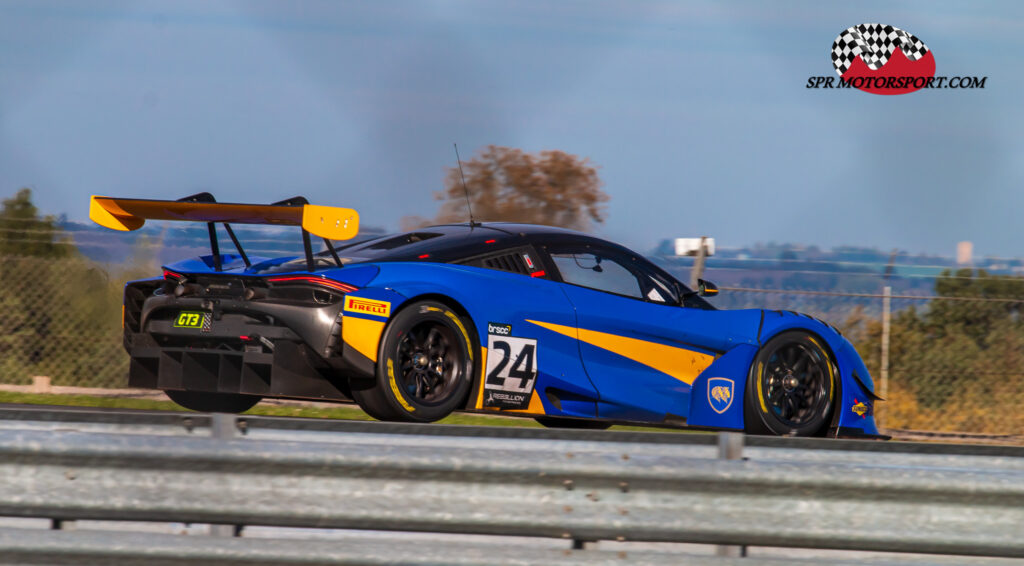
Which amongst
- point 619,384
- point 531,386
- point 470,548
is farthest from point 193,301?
point 470,548

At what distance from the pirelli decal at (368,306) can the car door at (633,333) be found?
1042 mm

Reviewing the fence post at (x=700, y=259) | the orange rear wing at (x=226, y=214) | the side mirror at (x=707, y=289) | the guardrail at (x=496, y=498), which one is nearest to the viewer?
the guardrail at (x=496, y=498)

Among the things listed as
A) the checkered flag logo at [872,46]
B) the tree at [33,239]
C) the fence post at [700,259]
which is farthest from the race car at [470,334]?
the checkered flag logo at [872,46]

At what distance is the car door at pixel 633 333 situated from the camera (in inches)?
248

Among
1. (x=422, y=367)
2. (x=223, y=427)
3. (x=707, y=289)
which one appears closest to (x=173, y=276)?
(x=422, y=367)

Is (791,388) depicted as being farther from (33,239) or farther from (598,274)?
(33,239)

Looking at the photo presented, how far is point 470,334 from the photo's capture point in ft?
18.9

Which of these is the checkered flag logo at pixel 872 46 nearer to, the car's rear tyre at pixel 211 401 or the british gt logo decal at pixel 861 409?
the british gt logo decal at pixel 861 409

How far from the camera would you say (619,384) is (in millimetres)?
6363

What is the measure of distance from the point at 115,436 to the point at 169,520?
25 centimetres

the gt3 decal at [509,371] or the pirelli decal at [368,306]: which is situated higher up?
the pirelli decal at [368,306]

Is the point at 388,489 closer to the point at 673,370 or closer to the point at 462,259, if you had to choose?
the point at 462,259

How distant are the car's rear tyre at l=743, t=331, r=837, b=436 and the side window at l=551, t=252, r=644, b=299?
0.85m

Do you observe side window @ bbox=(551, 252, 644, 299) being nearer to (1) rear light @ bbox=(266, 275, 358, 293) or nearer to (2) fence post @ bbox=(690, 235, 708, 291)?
(1) rear light @ bbox=(266, 275, 358, 293)
